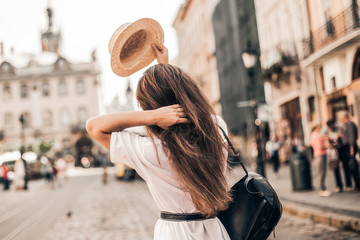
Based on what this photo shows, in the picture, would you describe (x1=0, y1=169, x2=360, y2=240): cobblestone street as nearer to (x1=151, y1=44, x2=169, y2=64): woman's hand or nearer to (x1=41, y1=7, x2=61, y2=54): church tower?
(x1=151, y1=44, x2=169, y2=64): woman's hand

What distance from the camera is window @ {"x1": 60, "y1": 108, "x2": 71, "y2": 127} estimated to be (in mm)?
63406

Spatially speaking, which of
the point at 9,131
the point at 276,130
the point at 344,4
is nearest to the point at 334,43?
the point at 344,4

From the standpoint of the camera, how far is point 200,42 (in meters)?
45.1

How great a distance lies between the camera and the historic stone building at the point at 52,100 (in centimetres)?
6303

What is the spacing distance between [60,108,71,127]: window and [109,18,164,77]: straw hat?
62.7m

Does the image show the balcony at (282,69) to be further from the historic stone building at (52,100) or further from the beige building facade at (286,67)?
the historic stone building at (52,100)

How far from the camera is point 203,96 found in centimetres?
207

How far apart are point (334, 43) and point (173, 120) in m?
15.6

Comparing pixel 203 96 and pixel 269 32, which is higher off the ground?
pixel 269 32

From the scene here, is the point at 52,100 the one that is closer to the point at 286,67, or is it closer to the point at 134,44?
the point at 286,67

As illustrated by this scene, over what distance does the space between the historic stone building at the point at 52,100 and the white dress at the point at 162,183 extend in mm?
61698

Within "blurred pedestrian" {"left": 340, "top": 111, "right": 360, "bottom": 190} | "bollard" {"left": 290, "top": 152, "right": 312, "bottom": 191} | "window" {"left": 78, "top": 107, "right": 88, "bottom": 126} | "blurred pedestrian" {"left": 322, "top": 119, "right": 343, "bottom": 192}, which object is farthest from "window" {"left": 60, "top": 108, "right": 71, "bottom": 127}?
"blurred pedestrian" {"left": 340, "top": 111, "right": 360, "bottom": 190}

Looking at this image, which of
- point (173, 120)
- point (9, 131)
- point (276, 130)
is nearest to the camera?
point (173, 120)

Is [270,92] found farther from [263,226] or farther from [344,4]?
[263,226]
